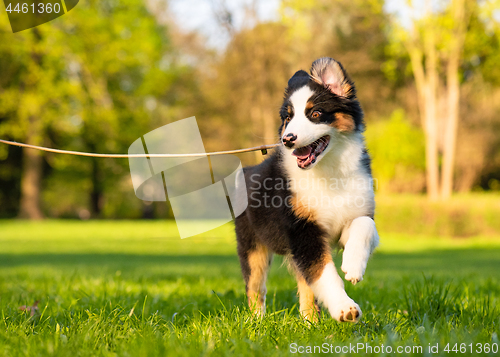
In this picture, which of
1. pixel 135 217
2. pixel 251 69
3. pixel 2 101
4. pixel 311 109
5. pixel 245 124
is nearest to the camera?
pixel 311 109

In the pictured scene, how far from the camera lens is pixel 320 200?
2.98 metres

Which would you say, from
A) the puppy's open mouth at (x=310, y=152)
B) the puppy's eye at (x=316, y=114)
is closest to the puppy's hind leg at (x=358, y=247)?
the puppy's open mouth at (x=310, y=152)

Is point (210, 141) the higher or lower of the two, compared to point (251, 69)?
lower

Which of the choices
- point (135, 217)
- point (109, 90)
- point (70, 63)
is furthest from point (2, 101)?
point (135, 217)

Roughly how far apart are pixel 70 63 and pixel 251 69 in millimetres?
11841

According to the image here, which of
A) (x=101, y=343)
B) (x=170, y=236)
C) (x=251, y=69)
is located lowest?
(x=170, y=236)

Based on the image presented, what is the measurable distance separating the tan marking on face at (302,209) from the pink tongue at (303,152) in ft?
0.96

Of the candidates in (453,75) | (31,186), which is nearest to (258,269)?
(453,75)

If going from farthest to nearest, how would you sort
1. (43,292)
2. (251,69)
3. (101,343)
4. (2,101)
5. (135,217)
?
(135,217) → (2,101) → (251,69) → (43,292) → (101,343)

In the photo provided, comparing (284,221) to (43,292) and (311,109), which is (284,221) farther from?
(43,292)

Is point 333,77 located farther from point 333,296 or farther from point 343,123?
point 333,296

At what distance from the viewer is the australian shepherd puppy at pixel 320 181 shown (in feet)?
9.21

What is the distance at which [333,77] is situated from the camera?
3.03 metres

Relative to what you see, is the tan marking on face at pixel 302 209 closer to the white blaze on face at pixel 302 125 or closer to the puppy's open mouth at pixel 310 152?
the puppy's open mouth at pixel 310 152
